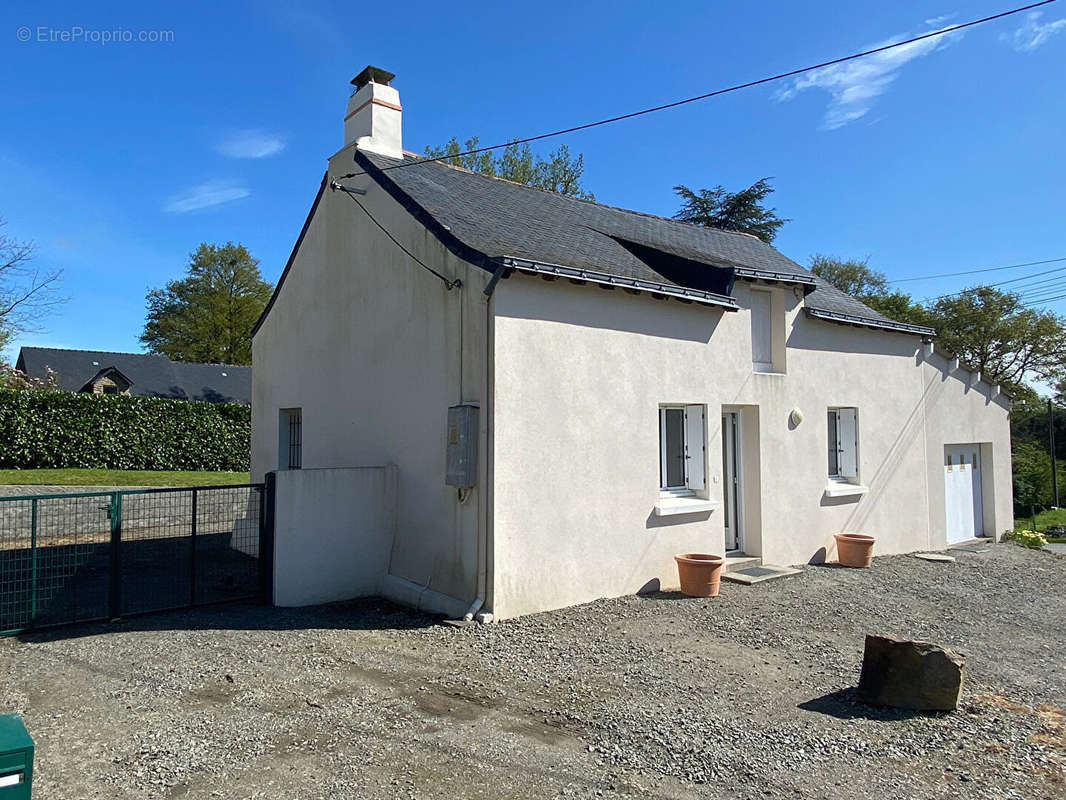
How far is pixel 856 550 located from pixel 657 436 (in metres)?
4.49

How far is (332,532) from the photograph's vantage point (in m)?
9.02

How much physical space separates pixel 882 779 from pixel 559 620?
13.2 feet

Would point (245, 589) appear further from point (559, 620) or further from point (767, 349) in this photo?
point (767, 349)

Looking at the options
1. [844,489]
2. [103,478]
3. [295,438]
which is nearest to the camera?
[844,489]

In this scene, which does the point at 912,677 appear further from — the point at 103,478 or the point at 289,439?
the point at 103,478

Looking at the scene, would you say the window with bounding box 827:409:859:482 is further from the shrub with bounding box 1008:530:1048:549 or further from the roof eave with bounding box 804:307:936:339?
the shrub with bounding box 1008:530:1048:549

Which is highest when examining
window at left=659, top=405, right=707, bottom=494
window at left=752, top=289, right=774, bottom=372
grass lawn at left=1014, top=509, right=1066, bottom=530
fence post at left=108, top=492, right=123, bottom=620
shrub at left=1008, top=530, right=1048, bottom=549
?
window at left=752, top=289, right=774, bottom=372

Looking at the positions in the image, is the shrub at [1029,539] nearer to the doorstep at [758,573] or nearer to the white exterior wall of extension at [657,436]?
the white exterior wall of extension at [657,436]

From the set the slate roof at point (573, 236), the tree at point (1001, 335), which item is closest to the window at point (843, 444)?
the slate roof at point (573, 236)

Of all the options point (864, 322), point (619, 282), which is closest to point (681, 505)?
point (619, 282)

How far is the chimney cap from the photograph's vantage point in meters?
11.7

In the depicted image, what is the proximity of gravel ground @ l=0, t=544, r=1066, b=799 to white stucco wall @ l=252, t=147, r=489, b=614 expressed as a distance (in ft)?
3.54

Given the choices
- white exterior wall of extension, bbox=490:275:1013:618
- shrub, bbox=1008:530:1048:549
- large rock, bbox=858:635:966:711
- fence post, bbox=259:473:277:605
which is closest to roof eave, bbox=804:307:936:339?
white exterior wall of extension, bbox=490:275:1013:618

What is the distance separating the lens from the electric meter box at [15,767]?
2.68m
